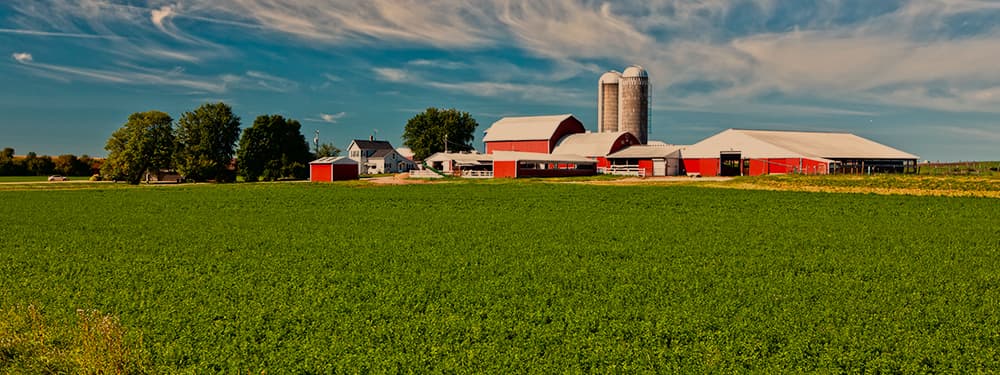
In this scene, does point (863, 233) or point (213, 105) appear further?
point (213, 105)

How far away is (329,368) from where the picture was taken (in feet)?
24.7

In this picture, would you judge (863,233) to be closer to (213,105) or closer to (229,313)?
(229,313)

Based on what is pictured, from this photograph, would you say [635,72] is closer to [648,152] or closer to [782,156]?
[648,152]

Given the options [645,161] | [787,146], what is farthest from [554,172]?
[787,146]

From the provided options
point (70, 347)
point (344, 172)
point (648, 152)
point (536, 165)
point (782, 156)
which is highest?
point (648, 152)

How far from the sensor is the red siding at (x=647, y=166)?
239 ft

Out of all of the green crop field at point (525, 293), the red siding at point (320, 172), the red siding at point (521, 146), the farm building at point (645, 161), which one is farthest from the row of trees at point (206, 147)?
the green crop field at point (525, 293)

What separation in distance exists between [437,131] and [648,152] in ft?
150

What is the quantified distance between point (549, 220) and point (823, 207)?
14430 millimetres

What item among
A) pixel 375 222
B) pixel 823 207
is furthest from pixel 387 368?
pixel 823 207

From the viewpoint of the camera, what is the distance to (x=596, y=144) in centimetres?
8269

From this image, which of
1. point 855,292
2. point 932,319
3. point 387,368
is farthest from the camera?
point 855,292

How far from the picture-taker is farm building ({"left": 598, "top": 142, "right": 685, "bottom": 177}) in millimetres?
70812

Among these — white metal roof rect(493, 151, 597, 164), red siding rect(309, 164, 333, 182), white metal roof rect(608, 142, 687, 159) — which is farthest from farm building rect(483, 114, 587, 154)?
red siding rect(309, 164, 333, 182)
